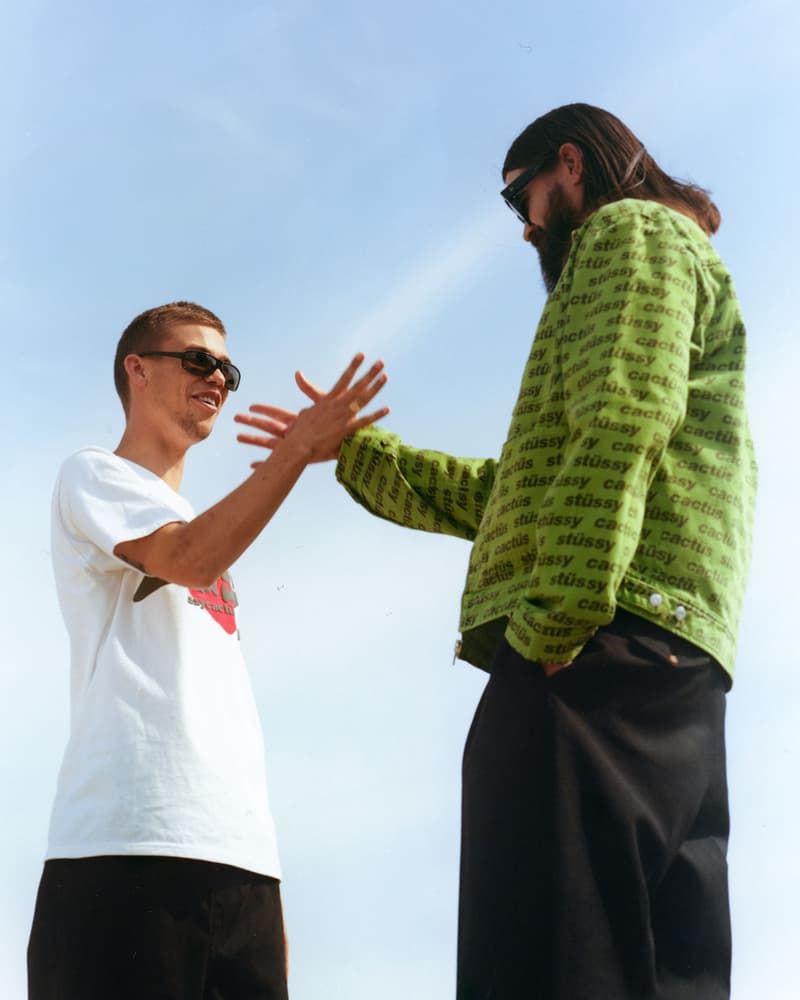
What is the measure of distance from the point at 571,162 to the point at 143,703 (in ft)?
6.97

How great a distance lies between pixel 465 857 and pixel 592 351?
4.15 feet

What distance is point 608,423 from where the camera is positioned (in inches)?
116

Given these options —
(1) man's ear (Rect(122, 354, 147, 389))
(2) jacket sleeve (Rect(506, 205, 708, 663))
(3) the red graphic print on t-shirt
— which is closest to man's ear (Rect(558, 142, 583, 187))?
(2) jacket sleeve (Rect(506, 205, 708, 663))

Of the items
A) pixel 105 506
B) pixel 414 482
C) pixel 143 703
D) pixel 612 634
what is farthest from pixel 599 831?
pixel 105 506

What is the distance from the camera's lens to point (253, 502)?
13.6ft

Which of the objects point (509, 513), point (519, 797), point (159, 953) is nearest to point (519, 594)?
point (509, 513)

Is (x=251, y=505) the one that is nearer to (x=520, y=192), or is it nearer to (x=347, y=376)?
(x=347, y=376)

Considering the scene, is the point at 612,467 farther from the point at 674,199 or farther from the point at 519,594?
the point at 674,199

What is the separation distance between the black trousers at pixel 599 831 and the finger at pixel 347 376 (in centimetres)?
157

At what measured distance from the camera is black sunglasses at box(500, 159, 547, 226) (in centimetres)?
390

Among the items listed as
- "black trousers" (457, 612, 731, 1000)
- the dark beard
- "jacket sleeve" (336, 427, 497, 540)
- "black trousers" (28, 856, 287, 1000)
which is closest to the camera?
"black trousers" (457, 612, 731, 1000)

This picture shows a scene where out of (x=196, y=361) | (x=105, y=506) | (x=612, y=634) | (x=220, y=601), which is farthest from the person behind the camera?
(x=196, y=361)

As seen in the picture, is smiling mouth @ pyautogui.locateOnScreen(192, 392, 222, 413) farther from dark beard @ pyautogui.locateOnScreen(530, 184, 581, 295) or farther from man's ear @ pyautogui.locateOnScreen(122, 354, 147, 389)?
dark beard @ pyautogui.locateOnScreen(530, 184, 581, 295)

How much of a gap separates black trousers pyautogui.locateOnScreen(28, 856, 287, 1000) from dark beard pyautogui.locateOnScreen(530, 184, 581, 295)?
6.83 feet
